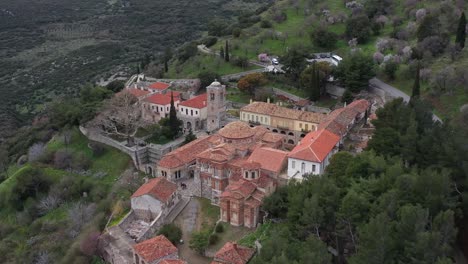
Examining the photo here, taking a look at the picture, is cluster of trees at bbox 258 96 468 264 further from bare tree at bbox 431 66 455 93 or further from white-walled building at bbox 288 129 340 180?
bare tree at bbox 431 66 455 93

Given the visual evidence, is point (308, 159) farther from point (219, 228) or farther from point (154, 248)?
point (154, 248)

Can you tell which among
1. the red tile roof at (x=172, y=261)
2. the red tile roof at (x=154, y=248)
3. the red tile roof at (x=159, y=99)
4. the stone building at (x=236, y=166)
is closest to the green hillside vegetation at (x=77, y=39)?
the red tile roof at (x=159, y=99)

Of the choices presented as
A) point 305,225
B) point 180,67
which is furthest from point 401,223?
point 180,67

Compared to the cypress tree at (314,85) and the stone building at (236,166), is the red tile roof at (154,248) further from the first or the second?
the cypress tree at (314,85)

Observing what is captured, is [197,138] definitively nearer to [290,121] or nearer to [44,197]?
[290,121]

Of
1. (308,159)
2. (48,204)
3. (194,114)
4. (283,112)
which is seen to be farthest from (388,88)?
(48,204)

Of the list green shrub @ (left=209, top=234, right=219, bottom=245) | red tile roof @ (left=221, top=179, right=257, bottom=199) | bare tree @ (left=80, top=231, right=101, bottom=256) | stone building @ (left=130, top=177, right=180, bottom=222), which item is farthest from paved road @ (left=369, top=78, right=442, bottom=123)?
bare tree @ (left=80, top=231, right=101, bottom=256)
